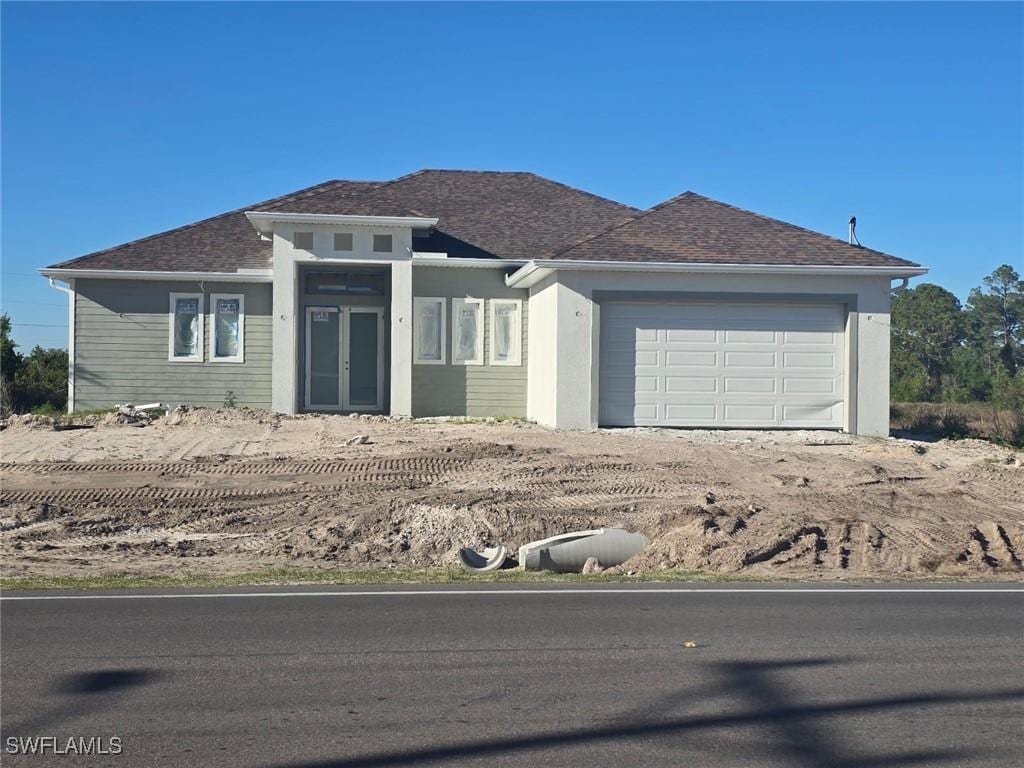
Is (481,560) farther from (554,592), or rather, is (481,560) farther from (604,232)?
(604,232)

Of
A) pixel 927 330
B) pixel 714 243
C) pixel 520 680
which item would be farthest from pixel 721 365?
pixel 927 330

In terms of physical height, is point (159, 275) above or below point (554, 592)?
above

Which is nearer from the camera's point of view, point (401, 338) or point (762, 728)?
point (762, 728)

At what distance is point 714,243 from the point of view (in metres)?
21.8

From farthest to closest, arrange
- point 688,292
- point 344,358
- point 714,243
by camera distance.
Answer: point 344,358, point 714,243, point 688,292

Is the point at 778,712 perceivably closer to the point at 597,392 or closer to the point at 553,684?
the point at 553,684

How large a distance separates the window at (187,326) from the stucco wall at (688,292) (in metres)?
7.83

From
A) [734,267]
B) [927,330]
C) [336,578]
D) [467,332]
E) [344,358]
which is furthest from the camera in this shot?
[927,330]

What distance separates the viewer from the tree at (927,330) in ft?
155

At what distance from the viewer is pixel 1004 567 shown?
513 inches

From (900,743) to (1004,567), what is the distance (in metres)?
7.87

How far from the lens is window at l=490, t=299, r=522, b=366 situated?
2409 centimetres

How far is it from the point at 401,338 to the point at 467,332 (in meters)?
1.59

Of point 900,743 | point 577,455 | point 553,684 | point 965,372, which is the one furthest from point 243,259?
point 965,372
